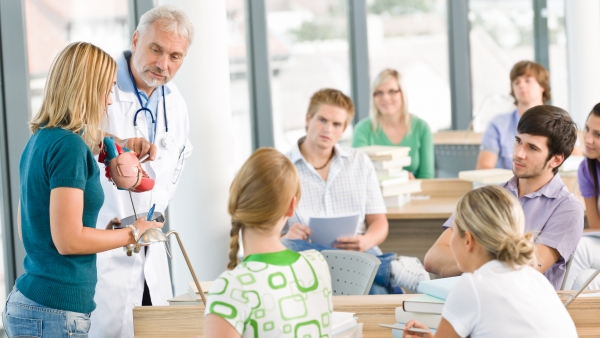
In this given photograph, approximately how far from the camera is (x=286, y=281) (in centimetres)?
168

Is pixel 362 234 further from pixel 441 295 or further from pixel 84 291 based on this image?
pixel 84 291

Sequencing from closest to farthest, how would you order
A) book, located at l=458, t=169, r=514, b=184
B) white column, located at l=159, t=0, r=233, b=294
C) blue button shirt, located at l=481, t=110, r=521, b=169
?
white column, located at l=159, t=0, r=233, b=294, book, located at l=458, t=169, r=514, b=184, blue button shirt, located at l=481, t=110, r=521, b=169

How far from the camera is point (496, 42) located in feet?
25.4

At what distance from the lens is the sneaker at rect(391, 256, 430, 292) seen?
334 cm

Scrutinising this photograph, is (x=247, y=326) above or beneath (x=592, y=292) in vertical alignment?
above

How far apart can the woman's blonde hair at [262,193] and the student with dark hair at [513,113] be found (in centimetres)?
334

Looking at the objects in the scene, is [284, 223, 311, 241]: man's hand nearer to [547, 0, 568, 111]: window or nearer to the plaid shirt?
the plaid shirt

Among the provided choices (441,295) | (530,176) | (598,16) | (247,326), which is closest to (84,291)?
(247,326)

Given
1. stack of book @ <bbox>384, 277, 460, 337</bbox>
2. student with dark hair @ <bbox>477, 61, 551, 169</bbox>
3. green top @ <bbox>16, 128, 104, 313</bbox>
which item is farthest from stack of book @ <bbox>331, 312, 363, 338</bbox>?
student with dark hair @ <bbox>477, 61, 551, 169</bbox>

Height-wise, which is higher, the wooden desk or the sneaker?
the wooden desk

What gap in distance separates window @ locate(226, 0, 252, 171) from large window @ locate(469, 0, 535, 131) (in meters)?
2.70

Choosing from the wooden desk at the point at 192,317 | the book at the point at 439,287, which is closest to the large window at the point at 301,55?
the wooden desk at the point at 192,317

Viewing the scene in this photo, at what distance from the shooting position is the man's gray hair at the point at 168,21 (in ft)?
9.45

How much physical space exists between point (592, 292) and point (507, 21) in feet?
19.0
